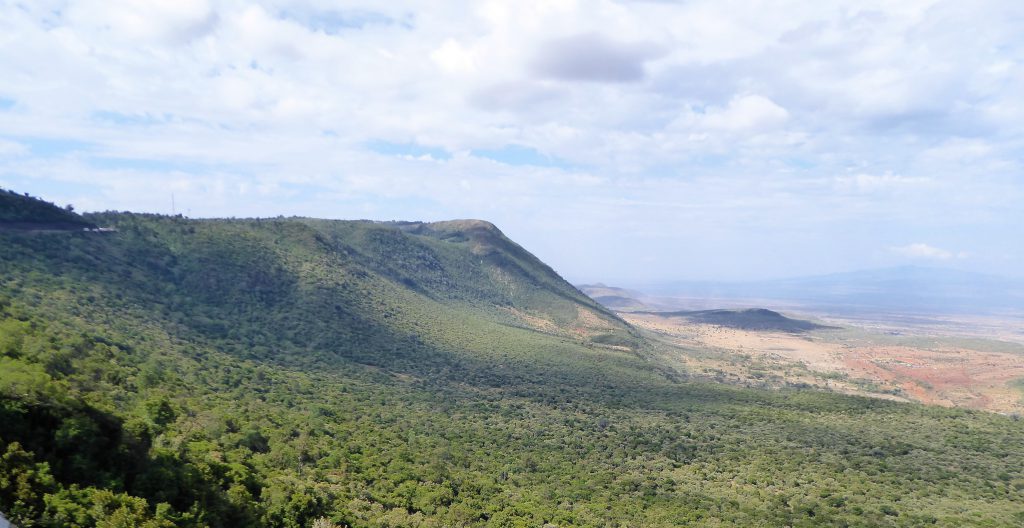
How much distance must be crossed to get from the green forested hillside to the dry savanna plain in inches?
1253

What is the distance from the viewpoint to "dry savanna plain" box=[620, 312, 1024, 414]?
87.4 m

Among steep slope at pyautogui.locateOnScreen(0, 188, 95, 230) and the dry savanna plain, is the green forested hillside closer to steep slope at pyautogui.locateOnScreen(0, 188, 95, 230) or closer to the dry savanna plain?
steep slope at pyautogui.locateOnScreen(0, 188, 95, 230)

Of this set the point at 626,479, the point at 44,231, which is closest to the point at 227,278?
the point at 44,231

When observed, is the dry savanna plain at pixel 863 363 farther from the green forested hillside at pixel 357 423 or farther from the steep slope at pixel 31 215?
the steep slope at pixel 31 215

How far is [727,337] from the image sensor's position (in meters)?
161

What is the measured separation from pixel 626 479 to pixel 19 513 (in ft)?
105

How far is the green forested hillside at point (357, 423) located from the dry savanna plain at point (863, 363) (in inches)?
1253

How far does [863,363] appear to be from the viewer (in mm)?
118562

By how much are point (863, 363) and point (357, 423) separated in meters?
119

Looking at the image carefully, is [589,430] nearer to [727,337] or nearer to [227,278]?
[227,278]

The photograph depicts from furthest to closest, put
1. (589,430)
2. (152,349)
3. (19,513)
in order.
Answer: (589,430) → (152,349) → (19,513)

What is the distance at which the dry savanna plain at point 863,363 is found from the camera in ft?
287

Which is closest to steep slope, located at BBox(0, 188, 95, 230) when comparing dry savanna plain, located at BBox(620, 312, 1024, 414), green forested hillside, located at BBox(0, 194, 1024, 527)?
green forested hillside, located at BBox(0, 194, 1024, 527)

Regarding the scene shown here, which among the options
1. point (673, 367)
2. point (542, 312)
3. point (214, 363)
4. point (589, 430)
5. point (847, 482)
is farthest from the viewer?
point (542, 312)
